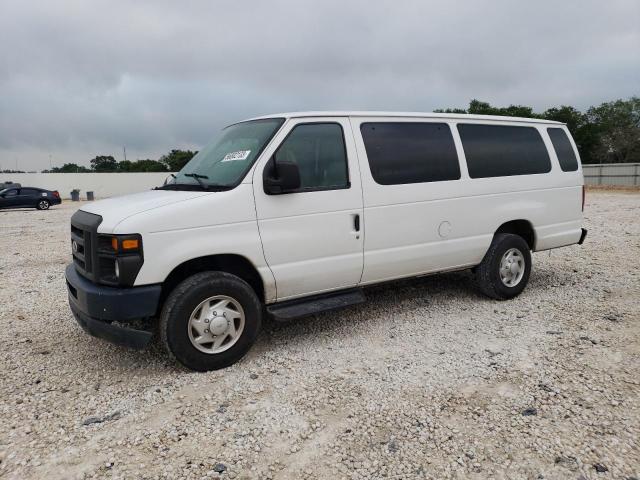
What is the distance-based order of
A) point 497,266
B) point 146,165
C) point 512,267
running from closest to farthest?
point 497,266, point 512,267, point 146,165

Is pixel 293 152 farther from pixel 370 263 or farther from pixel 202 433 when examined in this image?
pixel 202 433

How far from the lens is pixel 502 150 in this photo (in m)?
5.74

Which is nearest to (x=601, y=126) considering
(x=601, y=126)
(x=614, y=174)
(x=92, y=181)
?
(x=601, y=126)

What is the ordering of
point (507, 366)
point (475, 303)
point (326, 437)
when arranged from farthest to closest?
point (475, 303) → point (507, 366) → point (326, 437)

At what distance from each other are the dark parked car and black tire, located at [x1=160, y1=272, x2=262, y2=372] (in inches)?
988

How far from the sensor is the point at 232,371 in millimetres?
4090

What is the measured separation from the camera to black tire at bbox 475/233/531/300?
5.67 metres

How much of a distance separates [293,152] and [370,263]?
130cm

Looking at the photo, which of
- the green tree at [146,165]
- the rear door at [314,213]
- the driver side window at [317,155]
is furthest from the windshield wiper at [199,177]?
the green tree at [146,165]

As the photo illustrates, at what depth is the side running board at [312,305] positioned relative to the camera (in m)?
4.29

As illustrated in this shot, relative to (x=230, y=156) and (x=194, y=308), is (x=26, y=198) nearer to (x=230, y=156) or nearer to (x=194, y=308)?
(x=230, y=156)

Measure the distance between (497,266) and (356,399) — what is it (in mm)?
2898

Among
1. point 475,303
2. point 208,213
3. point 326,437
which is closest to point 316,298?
point 208,213

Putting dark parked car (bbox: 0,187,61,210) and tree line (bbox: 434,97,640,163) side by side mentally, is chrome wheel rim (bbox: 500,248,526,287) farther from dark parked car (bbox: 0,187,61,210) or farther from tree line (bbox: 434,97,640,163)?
tree line (bbox: 434,97,640,163)
